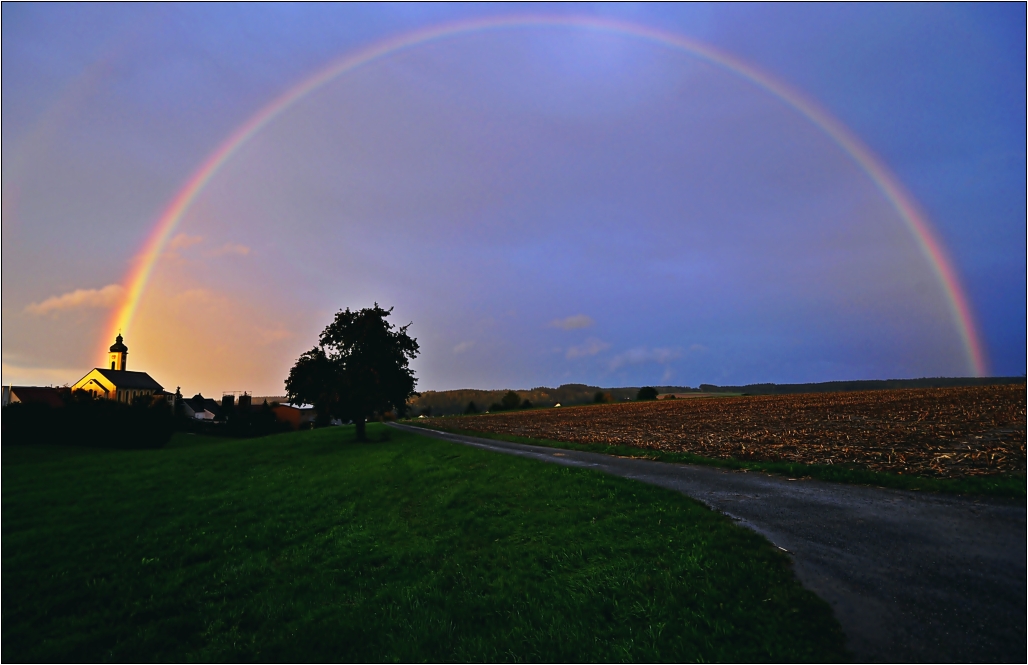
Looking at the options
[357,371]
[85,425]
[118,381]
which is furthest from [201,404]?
[357,371]

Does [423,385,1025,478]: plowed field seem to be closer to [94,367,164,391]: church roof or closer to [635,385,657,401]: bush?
[635,385,657,401]: bush

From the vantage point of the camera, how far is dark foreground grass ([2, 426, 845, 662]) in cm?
709

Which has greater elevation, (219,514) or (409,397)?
(409,397)

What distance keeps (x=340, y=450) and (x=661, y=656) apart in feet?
114

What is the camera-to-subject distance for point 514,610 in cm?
825

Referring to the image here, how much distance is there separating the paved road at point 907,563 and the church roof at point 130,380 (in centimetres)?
15420

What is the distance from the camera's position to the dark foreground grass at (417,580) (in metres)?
7.09

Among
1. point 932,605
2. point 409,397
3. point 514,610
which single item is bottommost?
point 514,610

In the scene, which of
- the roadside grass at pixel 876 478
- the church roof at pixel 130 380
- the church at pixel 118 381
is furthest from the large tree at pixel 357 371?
the church roof at pixel 130 380

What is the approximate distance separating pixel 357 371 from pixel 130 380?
124m

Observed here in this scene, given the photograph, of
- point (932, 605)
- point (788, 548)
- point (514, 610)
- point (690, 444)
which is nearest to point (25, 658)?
point (514, 610)

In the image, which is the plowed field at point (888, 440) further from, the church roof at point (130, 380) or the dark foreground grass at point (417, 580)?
the church roof at point (130, 380)

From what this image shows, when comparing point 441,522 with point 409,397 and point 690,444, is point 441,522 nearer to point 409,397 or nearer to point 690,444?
point 690,444

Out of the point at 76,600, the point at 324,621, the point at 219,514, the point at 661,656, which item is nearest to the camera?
the point at 661,656
